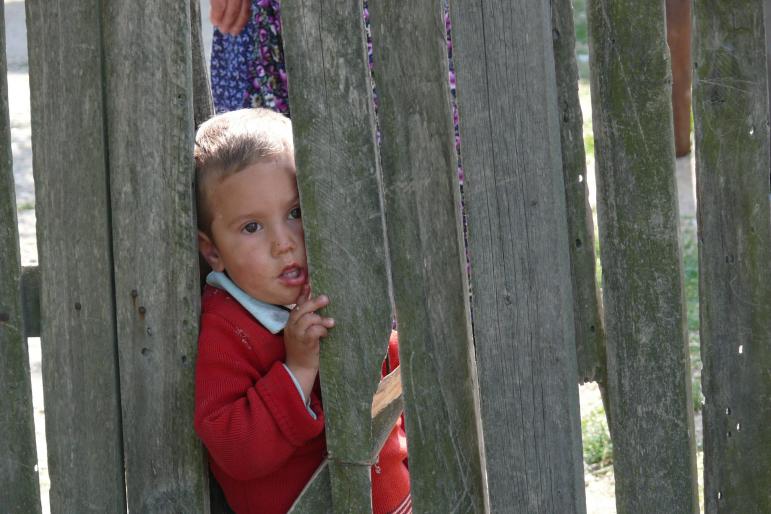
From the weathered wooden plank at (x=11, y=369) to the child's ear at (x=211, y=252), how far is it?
0.38 meters

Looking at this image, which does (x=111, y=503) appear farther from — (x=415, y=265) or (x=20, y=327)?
(x=415, y=265)

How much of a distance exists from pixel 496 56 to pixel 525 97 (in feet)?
0.31

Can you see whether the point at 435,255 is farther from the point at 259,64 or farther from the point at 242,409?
the point at 259,64

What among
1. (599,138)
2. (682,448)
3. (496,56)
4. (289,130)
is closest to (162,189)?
(289,130)

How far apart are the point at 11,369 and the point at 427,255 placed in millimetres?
963

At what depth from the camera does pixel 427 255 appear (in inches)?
89.1

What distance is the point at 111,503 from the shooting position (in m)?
2.53

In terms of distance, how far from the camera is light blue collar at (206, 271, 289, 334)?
247 centimetres

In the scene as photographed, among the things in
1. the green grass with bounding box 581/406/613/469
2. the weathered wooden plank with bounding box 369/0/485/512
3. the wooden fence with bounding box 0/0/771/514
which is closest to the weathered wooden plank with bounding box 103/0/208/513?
the wooden fence with bounding box 0/0/771/514

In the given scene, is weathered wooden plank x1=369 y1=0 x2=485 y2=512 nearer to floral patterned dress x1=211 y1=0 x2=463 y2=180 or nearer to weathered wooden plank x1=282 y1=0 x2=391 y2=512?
weathered wooden plank x1=282 y1=0 x2=391 y2=512

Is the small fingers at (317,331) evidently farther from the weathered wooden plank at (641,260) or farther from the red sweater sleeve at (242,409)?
the weathered wooden plank at (641,260)

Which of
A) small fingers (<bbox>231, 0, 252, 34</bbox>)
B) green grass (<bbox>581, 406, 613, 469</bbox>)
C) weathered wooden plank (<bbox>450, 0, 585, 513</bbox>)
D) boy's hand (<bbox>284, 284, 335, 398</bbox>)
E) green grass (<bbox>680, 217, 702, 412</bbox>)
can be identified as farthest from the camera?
green grass (<bbox>680, 217, 702, 412</bbox>)

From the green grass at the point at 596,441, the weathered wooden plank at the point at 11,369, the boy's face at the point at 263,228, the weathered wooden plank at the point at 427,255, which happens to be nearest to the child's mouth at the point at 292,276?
the boy's face at the point at 263,228

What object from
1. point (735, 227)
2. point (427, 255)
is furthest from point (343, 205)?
point (735, 227)
